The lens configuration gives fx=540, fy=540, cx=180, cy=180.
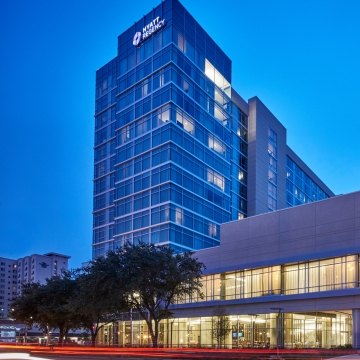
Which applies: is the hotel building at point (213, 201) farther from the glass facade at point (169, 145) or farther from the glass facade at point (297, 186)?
the glass facade at point (297, 186)

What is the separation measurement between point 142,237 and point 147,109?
2160cm

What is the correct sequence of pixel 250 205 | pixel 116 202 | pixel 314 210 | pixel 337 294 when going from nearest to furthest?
pixel 337 294 < pixel 314 210 < pixel 116 202 < pixel 250 205

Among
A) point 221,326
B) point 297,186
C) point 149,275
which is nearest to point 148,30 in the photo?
point 297,186

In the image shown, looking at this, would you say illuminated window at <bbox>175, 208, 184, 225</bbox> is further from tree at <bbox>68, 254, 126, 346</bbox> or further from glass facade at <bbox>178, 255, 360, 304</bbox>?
tree at <bbox>68, 254, 126, 346</bbox>

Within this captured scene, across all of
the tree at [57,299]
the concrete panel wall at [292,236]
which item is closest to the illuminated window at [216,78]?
the concrete panel wall at [292,236]

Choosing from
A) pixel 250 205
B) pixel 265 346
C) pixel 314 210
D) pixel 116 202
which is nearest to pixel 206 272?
pixel 265 346

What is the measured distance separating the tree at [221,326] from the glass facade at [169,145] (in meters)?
24.1

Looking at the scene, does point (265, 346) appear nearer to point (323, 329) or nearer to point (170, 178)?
point (323, 329)

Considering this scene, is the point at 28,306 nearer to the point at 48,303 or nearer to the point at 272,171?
the point at 48,303

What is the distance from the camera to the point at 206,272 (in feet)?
212

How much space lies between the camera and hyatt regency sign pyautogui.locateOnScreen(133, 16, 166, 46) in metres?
91.1

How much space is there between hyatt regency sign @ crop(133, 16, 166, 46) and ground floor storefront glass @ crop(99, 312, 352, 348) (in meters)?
49.0

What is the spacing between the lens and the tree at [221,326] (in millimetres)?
56606

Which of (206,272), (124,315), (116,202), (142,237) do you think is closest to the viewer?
(206,272)
